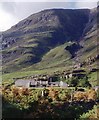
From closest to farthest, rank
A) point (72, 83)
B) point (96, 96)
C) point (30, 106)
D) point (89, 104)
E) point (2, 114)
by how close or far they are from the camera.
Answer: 1. point (2, 114)
2. point (30, 106)
3. point (89, 104)
4. point (96, 96)
5. point (72, 83)

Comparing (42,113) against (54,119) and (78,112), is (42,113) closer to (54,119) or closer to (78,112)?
(54,119)

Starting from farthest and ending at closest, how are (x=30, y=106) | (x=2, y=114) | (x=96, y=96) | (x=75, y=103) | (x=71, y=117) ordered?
(x=96, y=96) < (x=75, y=103) < (x=71, y=117) < (x=30, y=106) < (x=2, y=114)

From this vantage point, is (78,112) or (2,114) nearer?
(2,114)

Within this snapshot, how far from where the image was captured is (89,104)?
279 ft

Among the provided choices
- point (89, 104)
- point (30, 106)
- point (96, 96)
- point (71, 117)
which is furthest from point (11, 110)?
point (96, 96)

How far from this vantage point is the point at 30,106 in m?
59.9

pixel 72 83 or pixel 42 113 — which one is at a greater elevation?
pixel 72 83

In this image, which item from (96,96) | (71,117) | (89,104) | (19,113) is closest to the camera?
(19,113)

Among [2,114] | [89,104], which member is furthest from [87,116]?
[89,104]

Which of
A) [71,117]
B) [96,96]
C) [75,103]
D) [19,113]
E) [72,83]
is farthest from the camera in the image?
[72,83]

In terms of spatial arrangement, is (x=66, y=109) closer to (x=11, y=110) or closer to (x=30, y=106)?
(x=30, y=106)

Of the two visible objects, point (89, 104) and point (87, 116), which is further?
point (89, 104)

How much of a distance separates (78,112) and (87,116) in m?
13.1

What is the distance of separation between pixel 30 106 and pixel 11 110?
7636 millimetres
